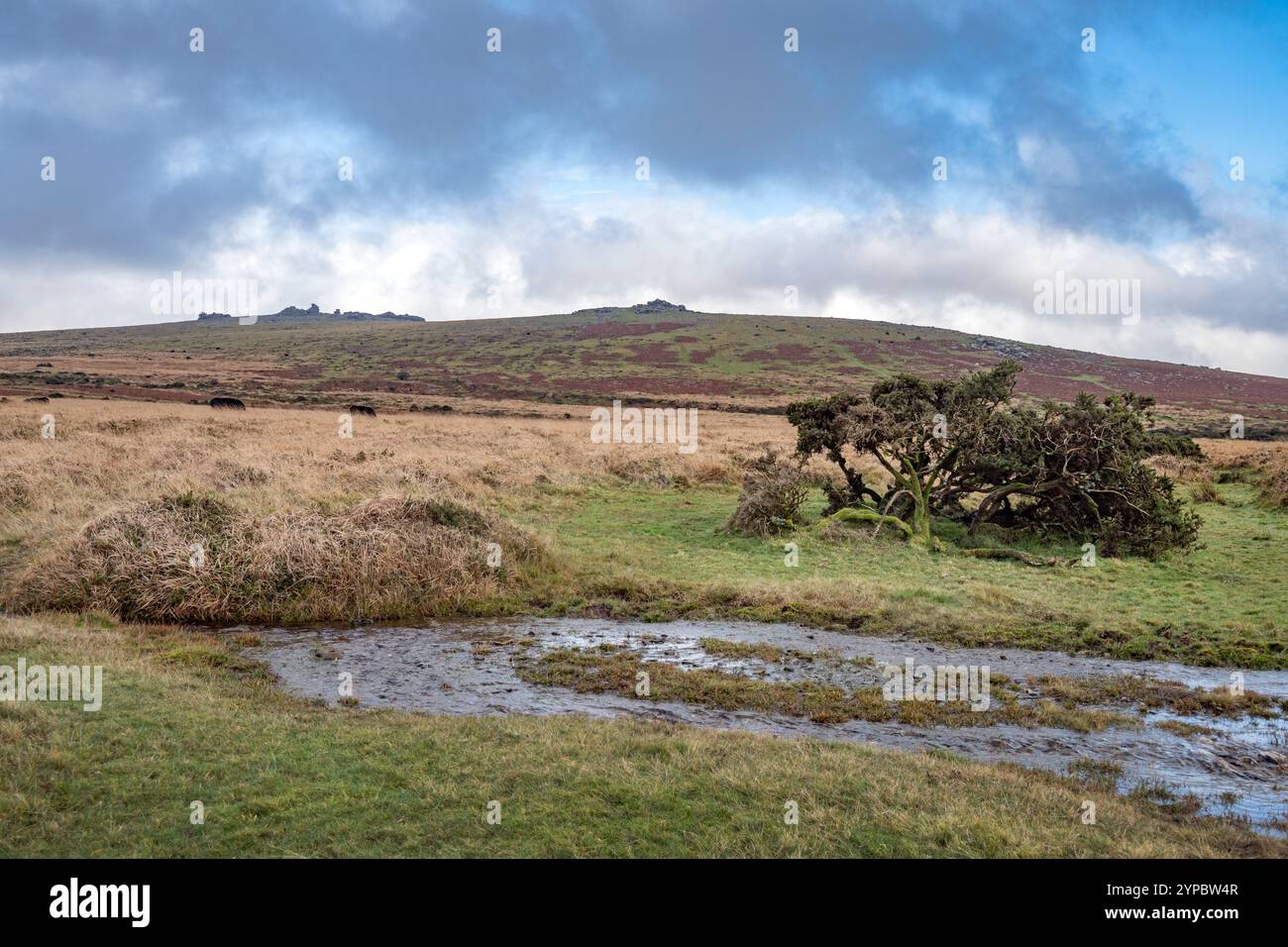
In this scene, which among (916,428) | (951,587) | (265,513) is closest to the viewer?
(951,587)

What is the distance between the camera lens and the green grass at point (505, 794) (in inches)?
267

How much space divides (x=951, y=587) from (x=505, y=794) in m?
13.5

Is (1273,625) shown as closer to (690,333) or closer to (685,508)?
(685,508)

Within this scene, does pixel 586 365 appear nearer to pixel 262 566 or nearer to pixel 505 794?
pixel 262 566

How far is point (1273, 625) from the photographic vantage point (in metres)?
15.4

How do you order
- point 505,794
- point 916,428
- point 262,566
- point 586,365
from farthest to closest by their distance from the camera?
1. point 586,365
2. point 916,428
3. point 262,566
4. point 505,794

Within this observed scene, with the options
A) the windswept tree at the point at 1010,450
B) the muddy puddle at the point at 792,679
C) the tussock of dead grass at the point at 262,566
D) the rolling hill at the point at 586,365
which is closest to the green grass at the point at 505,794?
the muddy puddle at the point at 792,679

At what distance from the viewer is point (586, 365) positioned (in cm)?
12625

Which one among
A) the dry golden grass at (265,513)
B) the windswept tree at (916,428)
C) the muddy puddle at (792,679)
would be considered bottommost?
the muddy puddle at (792,679)

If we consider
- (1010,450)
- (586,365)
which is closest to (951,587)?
(1010,450)

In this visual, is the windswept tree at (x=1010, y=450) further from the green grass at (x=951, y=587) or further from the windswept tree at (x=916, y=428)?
the green grass at (x=951, y=587)

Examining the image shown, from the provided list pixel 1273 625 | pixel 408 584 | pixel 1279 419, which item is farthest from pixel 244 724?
pixel 1279 419

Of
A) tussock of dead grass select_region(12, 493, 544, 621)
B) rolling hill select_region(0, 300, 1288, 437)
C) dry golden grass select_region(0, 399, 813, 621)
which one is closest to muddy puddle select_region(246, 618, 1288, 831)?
tussock of dead grass select_region(12, 493, 544, 621)

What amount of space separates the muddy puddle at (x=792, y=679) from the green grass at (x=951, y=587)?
88cm
